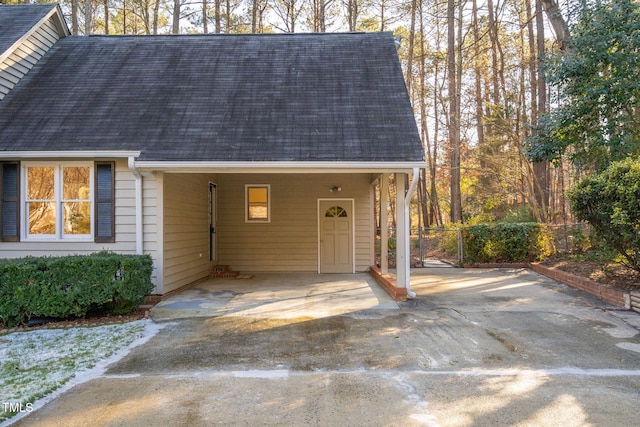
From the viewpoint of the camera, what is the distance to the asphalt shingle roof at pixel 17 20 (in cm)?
877

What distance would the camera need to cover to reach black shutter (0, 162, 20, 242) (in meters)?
7.26

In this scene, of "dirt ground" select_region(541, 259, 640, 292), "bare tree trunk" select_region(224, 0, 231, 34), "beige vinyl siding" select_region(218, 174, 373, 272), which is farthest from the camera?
"bare tree trunk" select_region(224, 0, 231, 34)

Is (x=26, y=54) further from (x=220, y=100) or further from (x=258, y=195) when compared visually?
(x=258, y=195)

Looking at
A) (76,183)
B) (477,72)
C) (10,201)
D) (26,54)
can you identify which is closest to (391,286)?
(76,183)

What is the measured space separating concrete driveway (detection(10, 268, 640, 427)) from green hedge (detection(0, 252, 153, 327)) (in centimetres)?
85

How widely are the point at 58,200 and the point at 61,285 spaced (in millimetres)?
2037

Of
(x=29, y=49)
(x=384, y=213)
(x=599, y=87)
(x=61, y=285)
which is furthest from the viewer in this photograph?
(x=29, y=49)

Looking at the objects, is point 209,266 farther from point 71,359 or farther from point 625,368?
point 625,368

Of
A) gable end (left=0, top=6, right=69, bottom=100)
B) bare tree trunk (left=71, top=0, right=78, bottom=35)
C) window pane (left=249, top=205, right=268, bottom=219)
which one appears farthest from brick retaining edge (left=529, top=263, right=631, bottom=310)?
bare tree trunk (left=71, top=0, right=78, bottom=35)

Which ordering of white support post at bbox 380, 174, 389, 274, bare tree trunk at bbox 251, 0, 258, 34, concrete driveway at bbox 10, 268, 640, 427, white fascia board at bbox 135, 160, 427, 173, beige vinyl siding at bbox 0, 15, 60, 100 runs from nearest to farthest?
concrete driveway at bbox 10, 268, 640, 427, white fascia board at bbox 135, 160, 427, 173, beige vinyl siding at bbox 0, 15, 60, 100, white support post at bbox 380, 174, 389, 274, bare tree trunk at bbox 251, 0, 258, 34

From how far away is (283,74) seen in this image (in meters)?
9.62

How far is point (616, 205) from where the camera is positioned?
679 cm

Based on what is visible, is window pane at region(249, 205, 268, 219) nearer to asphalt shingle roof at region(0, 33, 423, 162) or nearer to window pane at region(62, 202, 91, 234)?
asphalt shingle roof at region(0, 33, 423, 162)

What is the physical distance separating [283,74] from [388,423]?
8.16 m
